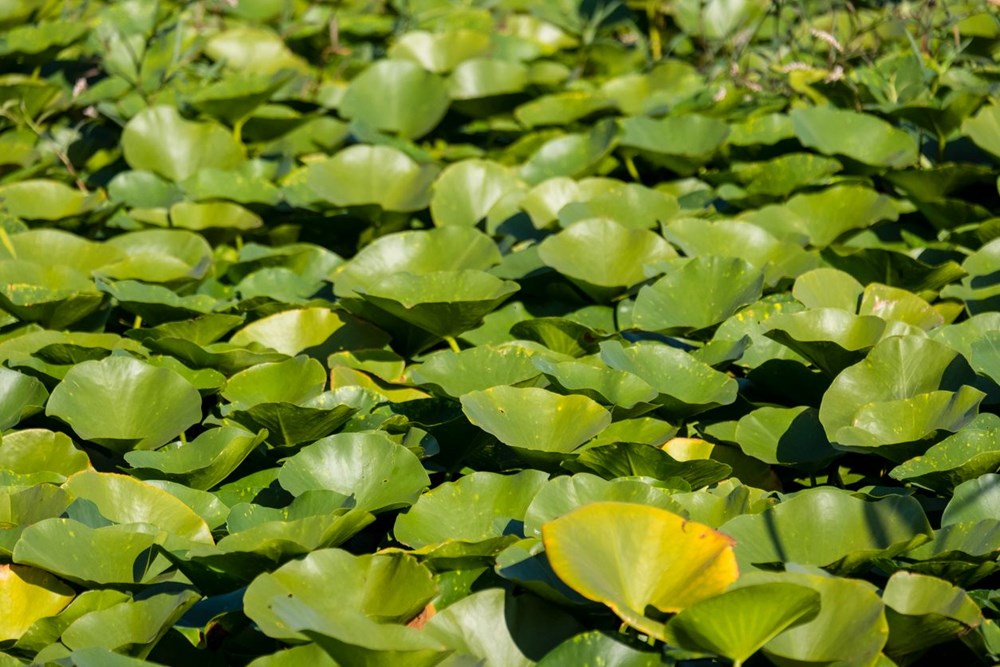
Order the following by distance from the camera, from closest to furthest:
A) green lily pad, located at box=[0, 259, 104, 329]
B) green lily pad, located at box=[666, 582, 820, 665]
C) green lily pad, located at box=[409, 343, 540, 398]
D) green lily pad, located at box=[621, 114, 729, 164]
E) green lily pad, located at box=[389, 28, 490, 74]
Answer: green lily pad, located at box=[666, 582, 820, 665] → green lily pad, located at box=[409, 343, 540, 398] → green lily pad, located at box=[0, 259, 104, 329] → green lily pad, located at box=[621, 114, 729, 164] → green lily pad, located at box=[389, 28, 490, 74]

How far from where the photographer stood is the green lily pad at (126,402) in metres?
1.64

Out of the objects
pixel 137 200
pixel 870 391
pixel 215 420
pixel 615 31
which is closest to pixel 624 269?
pixel 870 391

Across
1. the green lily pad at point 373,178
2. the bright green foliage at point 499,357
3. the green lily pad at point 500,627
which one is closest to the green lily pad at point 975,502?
the bright green foliage at point 499,357

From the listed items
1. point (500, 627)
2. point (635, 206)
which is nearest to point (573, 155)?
point (635, 206)

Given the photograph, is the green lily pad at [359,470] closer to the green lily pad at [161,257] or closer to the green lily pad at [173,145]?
the green lily pad at [161,257]

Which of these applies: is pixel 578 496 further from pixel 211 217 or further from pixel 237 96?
pixel 237 96

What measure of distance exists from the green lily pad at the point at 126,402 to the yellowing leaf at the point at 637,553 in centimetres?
64

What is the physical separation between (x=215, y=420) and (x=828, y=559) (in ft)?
2.68

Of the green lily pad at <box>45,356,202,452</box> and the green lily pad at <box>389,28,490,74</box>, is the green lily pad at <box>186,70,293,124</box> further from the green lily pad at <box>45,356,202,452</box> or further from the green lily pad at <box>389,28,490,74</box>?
the green lily pad at <box>45,356,202,452</box>

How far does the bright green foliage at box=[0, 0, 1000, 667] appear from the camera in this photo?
1.25 metres

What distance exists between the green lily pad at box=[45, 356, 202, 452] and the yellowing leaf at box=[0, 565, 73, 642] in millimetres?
270

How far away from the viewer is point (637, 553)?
3.95 feet

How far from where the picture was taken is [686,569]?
1.19 metres

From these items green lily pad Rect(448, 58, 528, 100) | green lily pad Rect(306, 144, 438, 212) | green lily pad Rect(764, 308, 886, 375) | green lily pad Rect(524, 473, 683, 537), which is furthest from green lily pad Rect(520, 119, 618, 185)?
green lily pad Rect(524, 473, 683, 537)
